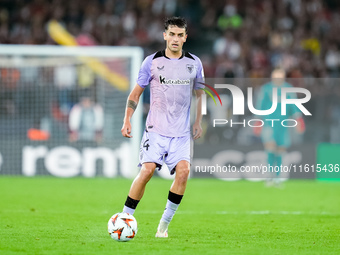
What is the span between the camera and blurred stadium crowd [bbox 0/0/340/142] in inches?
874

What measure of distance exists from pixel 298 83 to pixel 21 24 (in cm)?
945

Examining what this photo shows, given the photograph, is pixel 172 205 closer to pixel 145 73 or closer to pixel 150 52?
pixel 145 73

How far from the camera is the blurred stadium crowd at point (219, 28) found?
72.8 ft

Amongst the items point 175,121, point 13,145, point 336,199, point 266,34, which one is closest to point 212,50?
point 266,34

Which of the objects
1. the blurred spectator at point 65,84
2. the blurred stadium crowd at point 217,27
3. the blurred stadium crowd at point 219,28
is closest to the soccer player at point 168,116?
the blurred spectator at point 65,84

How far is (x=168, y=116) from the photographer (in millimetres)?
7801

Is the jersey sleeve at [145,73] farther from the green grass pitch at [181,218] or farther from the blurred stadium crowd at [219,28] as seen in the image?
the blurred stadium crowd at [219,28]

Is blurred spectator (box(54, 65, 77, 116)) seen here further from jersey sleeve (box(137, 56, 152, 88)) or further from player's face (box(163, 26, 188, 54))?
player's face (box(163, 26, 188, 54))

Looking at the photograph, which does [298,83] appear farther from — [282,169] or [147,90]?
[147,90]

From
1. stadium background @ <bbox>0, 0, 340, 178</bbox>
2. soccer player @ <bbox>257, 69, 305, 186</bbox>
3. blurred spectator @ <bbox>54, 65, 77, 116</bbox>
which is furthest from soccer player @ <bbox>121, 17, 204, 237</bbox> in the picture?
blurred spectator @ <bbox>54, 65, 77, 116</bbox>

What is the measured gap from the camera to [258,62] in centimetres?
2202

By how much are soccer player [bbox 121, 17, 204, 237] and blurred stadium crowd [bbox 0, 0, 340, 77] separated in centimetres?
1356

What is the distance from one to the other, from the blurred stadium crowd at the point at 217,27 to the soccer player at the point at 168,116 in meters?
13.6

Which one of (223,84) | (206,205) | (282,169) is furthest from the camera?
(223,84)
